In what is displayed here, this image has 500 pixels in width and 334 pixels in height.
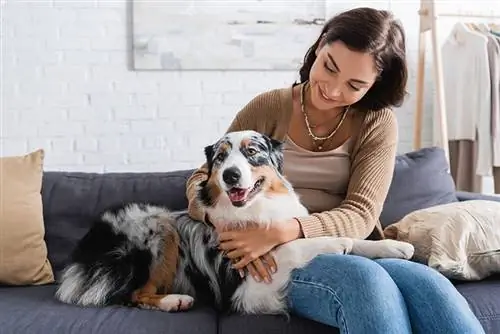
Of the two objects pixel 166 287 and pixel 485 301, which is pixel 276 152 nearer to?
pixel 166 287

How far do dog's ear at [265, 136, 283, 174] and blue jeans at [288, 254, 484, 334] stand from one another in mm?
312

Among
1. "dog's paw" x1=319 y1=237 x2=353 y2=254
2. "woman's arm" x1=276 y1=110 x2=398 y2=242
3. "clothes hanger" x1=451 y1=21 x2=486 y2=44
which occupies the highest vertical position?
"clothes hanger" x1=451 y1=21 x2=486 y2=44

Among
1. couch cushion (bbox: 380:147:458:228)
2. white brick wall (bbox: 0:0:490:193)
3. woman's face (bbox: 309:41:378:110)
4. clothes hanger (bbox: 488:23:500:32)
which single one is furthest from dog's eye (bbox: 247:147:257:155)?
clothes hanger (bbox: 488:23:500:32)

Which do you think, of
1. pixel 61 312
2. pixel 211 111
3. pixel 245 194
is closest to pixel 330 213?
pixel 245 194

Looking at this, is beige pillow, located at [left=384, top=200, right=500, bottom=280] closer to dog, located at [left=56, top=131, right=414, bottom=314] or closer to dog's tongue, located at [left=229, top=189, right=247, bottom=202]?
dog, located at [left=56, top=131, right=414, bottom=314]

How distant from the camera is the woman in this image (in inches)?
58.6

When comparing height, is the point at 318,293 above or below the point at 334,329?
above

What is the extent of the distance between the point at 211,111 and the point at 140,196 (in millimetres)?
987

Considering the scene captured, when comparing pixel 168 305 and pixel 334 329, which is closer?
pixel 334 329

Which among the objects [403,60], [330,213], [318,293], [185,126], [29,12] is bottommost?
[318,293]

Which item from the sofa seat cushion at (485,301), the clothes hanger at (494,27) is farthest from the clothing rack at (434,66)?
the sofa seat cushion at (485,301)

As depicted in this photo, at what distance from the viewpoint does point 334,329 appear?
167 centimetres

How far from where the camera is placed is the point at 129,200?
2342mm

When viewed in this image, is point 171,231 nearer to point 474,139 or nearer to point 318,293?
point 318,293
